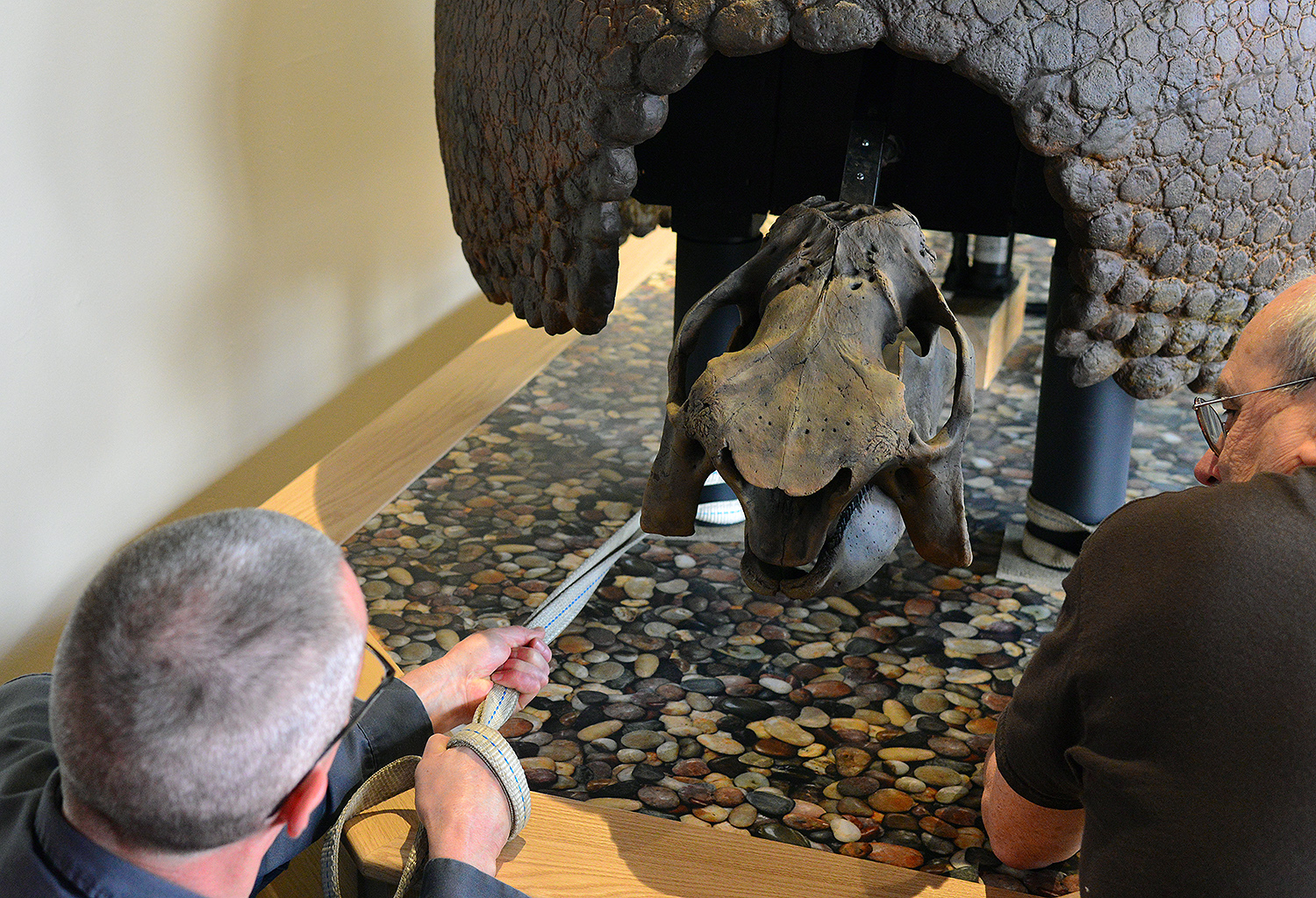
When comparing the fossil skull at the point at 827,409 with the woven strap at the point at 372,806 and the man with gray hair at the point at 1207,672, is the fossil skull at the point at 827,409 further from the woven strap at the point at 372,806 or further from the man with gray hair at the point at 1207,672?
the woven strap at the point at 372,806

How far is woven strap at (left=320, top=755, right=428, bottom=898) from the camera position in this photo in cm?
103

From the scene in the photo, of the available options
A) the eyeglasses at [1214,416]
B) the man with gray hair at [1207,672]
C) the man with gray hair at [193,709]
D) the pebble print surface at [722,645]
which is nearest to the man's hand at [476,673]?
the pebble print surface at [722,645]

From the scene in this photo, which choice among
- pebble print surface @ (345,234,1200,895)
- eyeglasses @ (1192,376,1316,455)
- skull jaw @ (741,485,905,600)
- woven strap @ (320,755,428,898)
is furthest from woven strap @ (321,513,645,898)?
eyeglasses @ (1192,376,1316,455)

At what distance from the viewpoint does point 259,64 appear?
188 centimetres

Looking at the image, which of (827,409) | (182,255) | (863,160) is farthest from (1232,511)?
(182,255)

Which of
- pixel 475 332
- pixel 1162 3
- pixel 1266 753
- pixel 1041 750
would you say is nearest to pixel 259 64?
pixel 475 332

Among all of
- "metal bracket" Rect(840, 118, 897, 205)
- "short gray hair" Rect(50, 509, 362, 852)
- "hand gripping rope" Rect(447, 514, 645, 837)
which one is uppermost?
"metal bracket" Rect(840, 118, 897, 205)

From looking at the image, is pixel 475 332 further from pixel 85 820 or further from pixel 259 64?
pixel 85 820

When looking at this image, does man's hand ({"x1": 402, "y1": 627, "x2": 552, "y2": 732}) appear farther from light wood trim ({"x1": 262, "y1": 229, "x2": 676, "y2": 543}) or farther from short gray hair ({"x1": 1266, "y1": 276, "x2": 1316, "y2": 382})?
short gray hair ({"x1": 1266, "y1": 276, "x2": 1316, "y2": 382})

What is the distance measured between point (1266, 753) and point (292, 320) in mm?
1723

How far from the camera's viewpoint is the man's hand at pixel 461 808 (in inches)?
38.5

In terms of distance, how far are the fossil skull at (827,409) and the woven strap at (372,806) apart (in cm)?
34

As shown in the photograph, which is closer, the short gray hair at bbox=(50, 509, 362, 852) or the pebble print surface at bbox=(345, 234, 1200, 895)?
the short gray hair at bbox=(50, 509, 362, 852)

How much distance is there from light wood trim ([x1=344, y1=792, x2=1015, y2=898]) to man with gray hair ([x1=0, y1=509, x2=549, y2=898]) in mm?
378
